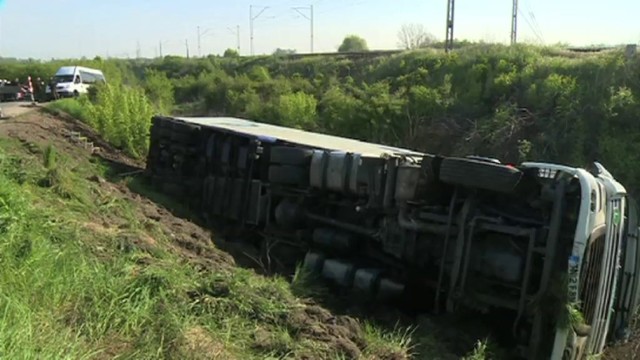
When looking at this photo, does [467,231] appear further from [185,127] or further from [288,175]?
[185,127]

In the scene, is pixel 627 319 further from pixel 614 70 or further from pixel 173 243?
pixel 614 70

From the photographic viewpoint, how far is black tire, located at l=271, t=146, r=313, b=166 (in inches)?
291

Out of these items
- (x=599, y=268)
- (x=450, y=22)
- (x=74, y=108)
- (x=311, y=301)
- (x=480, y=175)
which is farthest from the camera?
(x=450, y=22)

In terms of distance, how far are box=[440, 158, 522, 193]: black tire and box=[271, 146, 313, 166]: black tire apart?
2060 mm

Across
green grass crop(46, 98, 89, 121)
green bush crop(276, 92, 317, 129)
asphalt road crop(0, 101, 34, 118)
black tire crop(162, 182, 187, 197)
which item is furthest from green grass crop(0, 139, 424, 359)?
green bush crop(276, 92, 317, 129)

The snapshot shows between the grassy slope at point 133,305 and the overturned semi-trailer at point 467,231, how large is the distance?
2.70ft

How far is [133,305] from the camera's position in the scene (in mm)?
3859

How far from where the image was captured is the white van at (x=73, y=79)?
29.1 meters

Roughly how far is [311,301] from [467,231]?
1455 mm

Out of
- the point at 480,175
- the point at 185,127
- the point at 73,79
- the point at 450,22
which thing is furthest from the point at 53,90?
the point at 480,175

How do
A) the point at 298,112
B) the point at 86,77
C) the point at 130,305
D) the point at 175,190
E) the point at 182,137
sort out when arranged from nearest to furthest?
the point at 130,305, the point at 175,190, the point at 182,137, the point at 298,112, the point at 86,77

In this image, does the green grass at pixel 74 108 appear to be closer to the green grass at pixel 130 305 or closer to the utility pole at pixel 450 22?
the green grass at pixel 130 305

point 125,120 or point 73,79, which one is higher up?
point 73,79

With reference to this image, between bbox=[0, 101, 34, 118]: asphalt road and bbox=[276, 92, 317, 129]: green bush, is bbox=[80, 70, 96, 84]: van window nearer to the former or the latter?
bbox=[0, 101, 34, 118]: asphalt road
